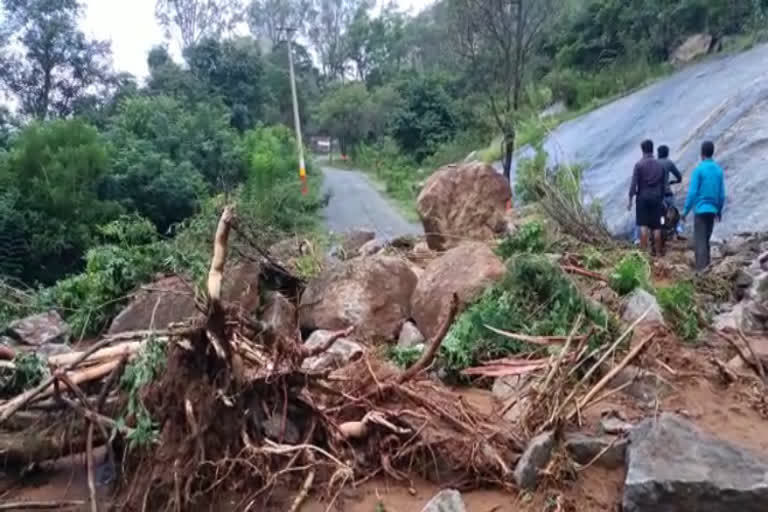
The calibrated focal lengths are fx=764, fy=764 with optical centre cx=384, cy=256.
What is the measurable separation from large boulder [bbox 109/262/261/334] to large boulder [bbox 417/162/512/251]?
3.15m

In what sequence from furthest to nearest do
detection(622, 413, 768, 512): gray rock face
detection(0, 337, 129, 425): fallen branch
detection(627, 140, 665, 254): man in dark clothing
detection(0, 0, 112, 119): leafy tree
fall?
detection(0, 0, 112, 119): leafy tree → detection(627, 140, 665, 254): man in dark clothing → detection(0, 337, 129, 425): fallen branch → detection(622, 413, 768, 512): gray rock face

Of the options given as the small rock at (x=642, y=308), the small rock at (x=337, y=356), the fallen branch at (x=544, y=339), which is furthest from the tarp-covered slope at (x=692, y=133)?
→ the small rock at (x=337, y=356)

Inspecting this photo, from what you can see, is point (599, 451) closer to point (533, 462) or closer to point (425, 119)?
point (533, 462)

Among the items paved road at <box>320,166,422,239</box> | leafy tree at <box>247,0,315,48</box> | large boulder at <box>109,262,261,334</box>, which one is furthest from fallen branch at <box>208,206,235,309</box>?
leafy tree at <box>247,0,315,48</box>

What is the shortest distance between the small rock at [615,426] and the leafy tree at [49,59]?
24451mm

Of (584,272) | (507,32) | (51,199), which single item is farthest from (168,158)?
(584,272)

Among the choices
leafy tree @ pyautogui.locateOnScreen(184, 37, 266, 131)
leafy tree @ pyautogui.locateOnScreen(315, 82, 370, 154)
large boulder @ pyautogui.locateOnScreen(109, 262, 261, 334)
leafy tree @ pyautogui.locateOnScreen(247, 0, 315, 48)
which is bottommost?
leafy tree @ pyautogui.locateOnScreen(315, 82, 370, 154)

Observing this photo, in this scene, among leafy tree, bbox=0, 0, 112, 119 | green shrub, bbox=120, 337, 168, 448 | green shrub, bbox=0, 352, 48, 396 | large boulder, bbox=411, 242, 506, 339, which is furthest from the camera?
leafy tree, bbox=0, 0, 112, 119

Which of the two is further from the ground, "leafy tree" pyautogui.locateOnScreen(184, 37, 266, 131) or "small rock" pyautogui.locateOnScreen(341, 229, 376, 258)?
"leafy tree" pyautogui.locateOnScreen(184, 37, 266, 131)

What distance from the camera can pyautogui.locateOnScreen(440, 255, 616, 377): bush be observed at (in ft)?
18.3

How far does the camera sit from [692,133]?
39.5 feet

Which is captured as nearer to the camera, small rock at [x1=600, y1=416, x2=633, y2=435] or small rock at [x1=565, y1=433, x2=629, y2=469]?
small rock at [x1=565, y1=433, x2=629, y2=469]

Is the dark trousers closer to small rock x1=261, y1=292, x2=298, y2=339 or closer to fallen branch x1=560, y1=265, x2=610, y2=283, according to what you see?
fallen branch x1=560, y1=265, x2=610, y2=283

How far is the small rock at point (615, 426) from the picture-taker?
4379 millimetres
